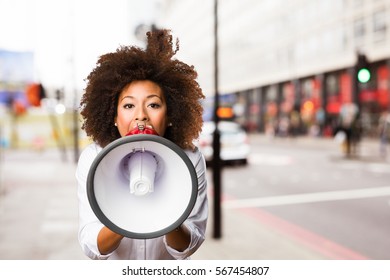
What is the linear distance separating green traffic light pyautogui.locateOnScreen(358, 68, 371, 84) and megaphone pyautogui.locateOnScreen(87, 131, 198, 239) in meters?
4.21

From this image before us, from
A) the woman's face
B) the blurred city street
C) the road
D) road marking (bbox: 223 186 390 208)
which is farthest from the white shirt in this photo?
road marking (bbox: 223 186 390 208)

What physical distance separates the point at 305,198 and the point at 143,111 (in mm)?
6007

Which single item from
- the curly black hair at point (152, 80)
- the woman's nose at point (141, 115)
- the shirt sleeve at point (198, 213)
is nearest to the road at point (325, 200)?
the shirt sleeve at point (198, 213)

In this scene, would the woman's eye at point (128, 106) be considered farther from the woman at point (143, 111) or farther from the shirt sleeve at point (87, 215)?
the shirt sleeve at point (87, 215)

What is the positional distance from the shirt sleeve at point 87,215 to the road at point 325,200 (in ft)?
9.17

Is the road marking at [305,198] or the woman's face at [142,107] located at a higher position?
the woman's face at [142,107]

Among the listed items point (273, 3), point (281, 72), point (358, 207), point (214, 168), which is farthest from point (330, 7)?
point (214, 168)

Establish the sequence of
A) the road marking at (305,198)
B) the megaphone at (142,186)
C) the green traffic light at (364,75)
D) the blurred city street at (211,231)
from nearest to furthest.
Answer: the megaphone at (142,186)
the blurred city street at (211,231)
the green traffic light at (364,75)
the road marking at (305,198)

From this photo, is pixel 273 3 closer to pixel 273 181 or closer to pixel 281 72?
pixel 281 72

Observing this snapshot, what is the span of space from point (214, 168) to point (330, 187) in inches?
177

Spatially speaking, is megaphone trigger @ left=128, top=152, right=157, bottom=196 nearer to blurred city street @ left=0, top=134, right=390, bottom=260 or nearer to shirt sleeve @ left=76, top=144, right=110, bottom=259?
shirt sleeve @ left=76, top=144, right=110, bottom=259

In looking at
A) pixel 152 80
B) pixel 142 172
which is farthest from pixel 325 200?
pixel 142 172

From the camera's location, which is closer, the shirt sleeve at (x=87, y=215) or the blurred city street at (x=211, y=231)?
the shirt sleeve at (x=87, y=215)

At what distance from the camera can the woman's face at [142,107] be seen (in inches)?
58.5
